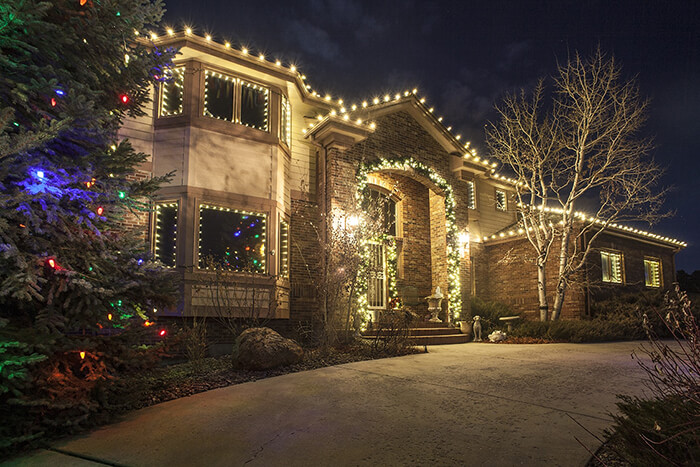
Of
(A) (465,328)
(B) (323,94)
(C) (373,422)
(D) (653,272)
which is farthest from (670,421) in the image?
(D) (653,272)

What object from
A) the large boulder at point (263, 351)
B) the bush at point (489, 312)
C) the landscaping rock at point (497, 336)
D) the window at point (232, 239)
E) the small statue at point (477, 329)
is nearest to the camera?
the large boulder at point (263, 351)

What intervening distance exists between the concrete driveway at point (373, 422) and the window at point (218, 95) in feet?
21.6

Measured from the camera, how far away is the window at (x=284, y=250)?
33.2 ft

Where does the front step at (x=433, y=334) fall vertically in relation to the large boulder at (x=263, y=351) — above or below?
below

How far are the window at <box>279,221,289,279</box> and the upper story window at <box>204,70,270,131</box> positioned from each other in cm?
241

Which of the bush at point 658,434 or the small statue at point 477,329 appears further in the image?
the small statue at point 477,329

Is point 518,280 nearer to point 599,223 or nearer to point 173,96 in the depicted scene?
point 599,223

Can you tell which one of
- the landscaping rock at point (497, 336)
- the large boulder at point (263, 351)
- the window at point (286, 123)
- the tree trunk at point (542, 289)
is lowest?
the landscaping rock at point (497, 336)

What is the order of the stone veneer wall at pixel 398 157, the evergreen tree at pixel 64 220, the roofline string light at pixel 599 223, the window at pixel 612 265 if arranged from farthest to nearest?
the window at pixel 612 265 < the roofline string light at pixel 599 223 < the stone veneer wall at pixel 398 157 < the evergreen tree at pixel 64 220

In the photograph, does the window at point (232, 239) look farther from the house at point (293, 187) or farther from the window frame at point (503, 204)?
the window frame at point (503, 204)

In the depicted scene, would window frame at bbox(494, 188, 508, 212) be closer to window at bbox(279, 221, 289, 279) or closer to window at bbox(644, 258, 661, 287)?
window at bbox(644, 258, 661, 287)

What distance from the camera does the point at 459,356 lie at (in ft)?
24.9

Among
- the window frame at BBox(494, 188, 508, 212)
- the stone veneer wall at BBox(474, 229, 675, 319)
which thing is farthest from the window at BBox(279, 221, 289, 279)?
the window frame at BBox(494, 188, 508, 212)

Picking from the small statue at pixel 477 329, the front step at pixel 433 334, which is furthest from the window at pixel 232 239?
the small statue at pixel 477 329
